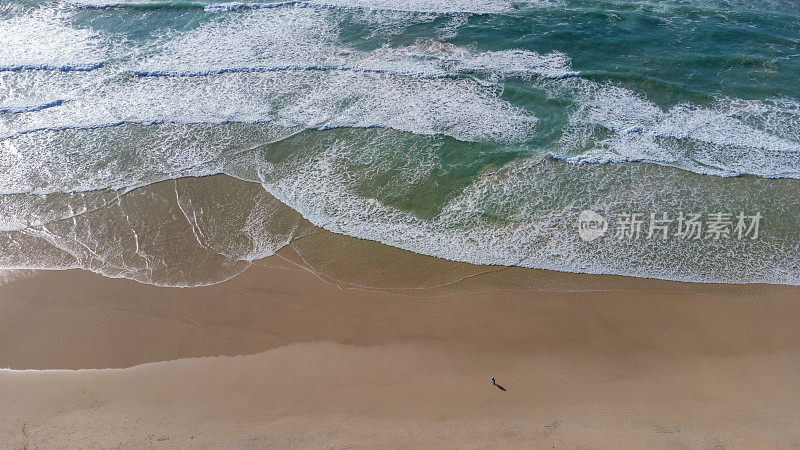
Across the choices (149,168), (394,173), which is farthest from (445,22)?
(149,168)

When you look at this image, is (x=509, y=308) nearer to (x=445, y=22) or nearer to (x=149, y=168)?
(x=149, y=168)

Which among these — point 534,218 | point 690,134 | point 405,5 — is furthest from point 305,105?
point 690,134

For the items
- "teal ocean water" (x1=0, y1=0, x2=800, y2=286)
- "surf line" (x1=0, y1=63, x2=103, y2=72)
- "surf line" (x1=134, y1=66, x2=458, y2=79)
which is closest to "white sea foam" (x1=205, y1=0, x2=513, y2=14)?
"teal ocean water" (x1=0, y1=0, x2=800, y2=286)

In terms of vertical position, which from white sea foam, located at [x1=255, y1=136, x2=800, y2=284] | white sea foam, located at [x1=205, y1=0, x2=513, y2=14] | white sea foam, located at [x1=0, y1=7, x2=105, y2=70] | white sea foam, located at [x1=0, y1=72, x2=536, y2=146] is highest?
white sea foam, located at [x1=205, y1=0, x2=513, y2=14]

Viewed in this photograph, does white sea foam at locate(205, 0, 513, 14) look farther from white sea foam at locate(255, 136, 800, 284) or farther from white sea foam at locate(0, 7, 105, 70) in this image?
white sea foam at locate(255, 136, 800, 284)

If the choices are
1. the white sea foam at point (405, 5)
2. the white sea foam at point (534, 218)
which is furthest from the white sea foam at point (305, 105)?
the white sea foam at point (405, 5)

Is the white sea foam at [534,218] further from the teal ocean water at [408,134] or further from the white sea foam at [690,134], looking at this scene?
the white sea foam at [690,134]

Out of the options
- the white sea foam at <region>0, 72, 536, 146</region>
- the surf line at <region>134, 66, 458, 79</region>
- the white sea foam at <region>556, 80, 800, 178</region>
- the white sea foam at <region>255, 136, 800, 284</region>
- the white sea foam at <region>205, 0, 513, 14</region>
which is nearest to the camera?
the white sea foam at <region>255, 136, 800, 284</region>
